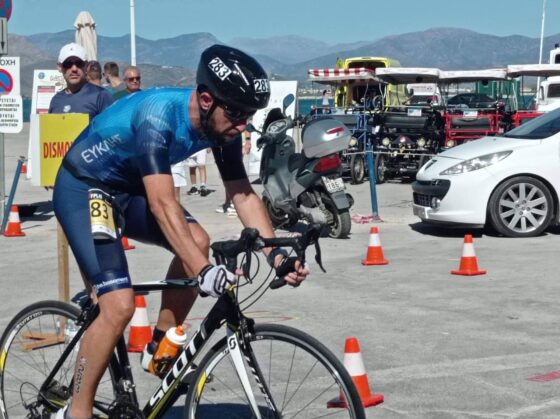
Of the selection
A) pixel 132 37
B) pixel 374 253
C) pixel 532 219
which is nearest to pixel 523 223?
pixel 532 219

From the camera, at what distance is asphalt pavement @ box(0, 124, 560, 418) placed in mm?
6250

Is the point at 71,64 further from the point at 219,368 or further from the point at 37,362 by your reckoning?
the point at 219,368

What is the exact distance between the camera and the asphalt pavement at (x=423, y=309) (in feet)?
20.5

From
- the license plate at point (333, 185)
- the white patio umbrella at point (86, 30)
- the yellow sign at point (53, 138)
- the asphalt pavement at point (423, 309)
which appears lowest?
the asphalt pavement at point (423, 309)

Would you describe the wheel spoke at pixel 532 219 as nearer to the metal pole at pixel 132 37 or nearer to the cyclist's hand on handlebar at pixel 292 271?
the cyclist's hand on handlebar at pixel 292 271

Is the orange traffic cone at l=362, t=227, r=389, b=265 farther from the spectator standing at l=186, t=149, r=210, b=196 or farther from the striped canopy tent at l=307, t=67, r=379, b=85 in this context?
the striped canopy tent at l=307, t=67, r=379, b=85

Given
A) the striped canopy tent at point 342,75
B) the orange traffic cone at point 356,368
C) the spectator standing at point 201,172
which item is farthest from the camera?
the striped canopy tent at point 342,75

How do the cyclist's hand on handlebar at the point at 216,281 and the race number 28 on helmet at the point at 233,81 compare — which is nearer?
the cyclist's hand on handlebar at the point at 216,281

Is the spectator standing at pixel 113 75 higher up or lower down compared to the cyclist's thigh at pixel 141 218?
higher up

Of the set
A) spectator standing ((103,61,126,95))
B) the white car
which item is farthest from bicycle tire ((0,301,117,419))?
spectator standing ((103,61,126,95))

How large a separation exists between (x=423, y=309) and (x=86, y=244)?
14.6ft

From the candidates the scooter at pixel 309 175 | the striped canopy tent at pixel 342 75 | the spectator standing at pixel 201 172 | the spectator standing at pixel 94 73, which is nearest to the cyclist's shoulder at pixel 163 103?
the spectator standing at pixel 94 73

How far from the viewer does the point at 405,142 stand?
21.4 metres

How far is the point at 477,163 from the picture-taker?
42.2ft
